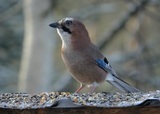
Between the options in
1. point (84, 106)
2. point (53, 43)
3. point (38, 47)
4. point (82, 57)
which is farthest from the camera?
point (53, 43)

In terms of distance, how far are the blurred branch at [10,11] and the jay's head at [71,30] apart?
6.64 metres

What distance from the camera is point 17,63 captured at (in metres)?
15.1

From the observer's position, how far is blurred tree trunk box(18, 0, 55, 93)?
11820 mm

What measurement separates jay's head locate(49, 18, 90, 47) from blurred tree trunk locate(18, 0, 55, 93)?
583cm

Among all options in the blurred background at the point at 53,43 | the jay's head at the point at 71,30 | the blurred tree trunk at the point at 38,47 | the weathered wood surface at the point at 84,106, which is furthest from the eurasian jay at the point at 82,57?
the blurred tree trunk at the point at 38,47

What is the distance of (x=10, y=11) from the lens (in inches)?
510

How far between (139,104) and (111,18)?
43.9 ft

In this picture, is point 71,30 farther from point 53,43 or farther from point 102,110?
point 53,43

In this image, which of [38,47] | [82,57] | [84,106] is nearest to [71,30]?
[82,57]

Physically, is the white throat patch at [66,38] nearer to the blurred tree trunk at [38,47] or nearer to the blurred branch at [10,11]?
the blurred tree trunk at [38,47]

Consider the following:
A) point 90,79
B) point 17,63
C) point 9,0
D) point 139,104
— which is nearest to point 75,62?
point 90,79

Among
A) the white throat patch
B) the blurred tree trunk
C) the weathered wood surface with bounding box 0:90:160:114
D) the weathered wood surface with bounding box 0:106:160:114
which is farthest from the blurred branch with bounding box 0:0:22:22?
the weathered wood surface with bounding box 0:106:160:114

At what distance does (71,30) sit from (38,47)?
6119 mm

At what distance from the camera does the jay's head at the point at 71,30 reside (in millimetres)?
5633
